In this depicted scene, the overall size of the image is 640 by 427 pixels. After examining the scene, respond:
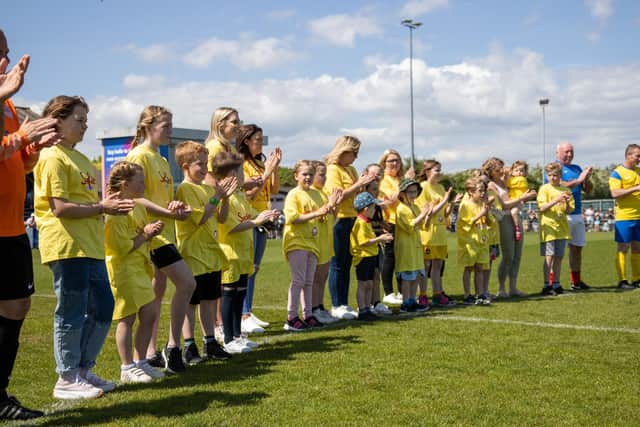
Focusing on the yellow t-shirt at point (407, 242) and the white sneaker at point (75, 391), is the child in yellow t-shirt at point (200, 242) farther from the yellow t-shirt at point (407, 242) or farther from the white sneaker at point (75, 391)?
the yellow t-shirt at point (407, 242)

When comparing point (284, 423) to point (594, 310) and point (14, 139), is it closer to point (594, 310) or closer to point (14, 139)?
point (14, 139)

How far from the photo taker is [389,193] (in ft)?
30.1

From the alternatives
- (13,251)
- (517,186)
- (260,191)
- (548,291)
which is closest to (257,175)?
(260,191)

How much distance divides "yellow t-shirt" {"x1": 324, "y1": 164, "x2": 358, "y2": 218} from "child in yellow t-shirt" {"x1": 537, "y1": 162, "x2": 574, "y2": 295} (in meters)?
3.90

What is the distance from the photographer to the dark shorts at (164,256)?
5.50 metres

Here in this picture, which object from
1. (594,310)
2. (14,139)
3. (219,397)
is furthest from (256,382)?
(594,310)

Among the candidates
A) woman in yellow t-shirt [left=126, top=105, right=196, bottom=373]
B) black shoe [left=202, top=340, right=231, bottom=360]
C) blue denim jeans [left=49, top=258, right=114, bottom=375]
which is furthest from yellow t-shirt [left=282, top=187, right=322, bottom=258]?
blue denim jeans [left=49, top=258, right=114, bottom=375]

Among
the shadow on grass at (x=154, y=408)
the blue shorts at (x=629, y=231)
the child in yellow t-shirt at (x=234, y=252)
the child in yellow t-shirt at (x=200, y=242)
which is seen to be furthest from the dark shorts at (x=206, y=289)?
the blue shorts at (x=629, y=231)

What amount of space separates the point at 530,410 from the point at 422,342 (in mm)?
2274

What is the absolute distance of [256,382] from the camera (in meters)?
5.07

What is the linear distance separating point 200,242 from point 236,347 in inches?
43.3

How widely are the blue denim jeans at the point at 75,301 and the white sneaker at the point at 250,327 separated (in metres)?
2.78

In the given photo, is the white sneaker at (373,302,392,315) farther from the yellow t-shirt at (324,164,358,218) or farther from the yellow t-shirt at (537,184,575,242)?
the yellow t-shirt at (537,184,575,242)

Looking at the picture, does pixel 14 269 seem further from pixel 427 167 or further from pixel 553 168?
pixel 553 168
